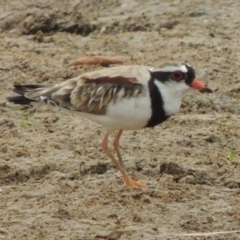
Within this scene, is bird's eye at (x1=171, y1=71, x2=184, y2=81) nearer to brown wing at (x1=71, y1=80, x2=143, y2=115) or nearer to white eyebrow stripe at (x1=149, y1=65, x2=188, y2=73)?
white eyebrow stripe at (x1=149, y1=65, x2=188, y2=73)

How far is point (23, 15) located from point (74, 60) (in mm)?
1337

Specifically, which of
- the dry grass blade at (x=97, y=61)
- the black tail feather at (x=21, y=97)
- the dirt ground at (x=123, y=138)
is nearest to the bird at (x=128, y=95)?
the black tail feather at (x=21, y=97)

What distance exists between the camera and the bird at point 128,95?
5.65m

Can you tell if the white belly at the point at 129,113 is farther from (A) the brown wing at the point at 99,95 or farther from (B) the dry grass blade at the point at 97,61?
(B) the dry grass blade at the point at 97,61

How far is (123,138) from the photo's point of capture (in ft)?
22.0

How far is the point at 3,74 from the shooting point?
25.7ft

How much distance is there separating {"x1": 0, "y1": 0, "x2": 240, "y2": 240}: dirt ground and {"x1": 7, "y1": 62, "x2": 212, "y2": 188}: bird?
0.29 meters

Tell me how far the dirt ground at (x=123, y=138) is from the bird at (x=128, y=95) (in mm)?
292

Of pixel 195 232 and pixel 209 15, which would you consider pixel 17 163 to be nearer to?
pixel 195 232

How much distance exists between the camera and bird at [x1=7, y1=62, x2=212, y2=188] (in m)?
5.65

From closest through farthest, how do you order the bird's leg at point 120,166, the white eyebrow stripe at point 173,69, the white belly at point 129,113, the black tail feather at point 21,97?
1. the white belly at point 129,113
2. the white eyebrow stripe at point 173,69
3. the bird's leg at point 120,166
4. the black tail feather at point 21,97

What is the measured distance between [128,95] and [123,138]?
106 centimetres

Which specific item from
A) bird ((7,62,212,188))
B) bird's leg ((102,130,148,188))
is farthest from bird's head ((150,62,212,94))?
bird's leg ((102,130,148,188))

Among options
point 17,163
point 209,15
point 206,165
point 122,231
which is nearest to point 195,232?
point 122,231
